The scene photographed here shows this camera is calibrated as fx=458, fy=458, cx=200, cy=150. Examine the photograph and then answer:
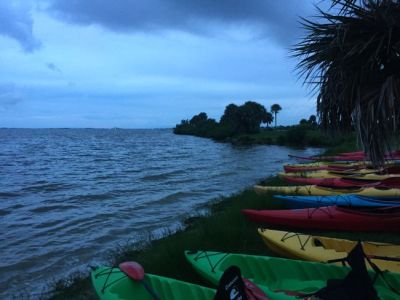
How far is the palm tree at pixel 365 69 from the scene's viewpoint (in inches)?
218

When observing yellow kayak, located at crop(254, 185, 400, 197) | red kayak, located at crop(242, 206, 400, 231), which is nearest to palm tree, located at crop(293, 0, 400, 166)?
red kayak, located at crop(242, 206, 400, 231)

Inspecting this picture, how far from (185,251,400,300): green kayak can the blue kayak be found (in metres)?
4.05

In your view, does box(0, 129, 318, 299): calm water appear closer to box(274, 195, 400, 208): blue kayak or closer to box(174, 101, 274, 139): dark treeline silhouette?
box(274, 195, 400, 208): blue kayak

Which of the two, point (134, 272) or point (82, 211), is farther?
point (82, 211)

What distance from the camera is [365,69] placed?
5.92 meters

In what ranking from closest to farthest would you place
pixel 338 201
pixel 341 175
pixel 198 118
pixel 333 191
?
1. pixel 338 201
2. pixel 333 191
3. pixel 341 175
4. pixel 198 118

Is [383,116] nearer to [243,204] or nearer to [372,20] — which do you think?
[372,20]

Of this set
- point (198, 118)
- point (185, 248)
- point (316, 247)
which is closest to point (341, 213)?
point (316, 247)

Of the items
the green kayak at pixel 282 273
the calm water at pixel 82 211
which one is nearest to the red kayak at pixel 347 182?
the calm water at pixel 82 211

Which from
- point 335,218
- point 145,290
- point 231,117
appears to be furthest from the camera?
point 231,117

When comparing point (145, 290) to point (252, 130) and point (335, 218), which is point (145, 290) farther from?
point (252, 130)

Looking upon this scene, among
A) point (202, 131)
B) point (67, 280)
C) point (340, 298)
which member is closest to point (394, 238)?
point (340, 298)

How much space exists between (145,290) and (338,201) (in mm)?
6021

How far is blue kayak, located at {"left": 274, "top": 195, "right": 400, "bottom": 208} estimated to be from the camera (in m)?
9.28
